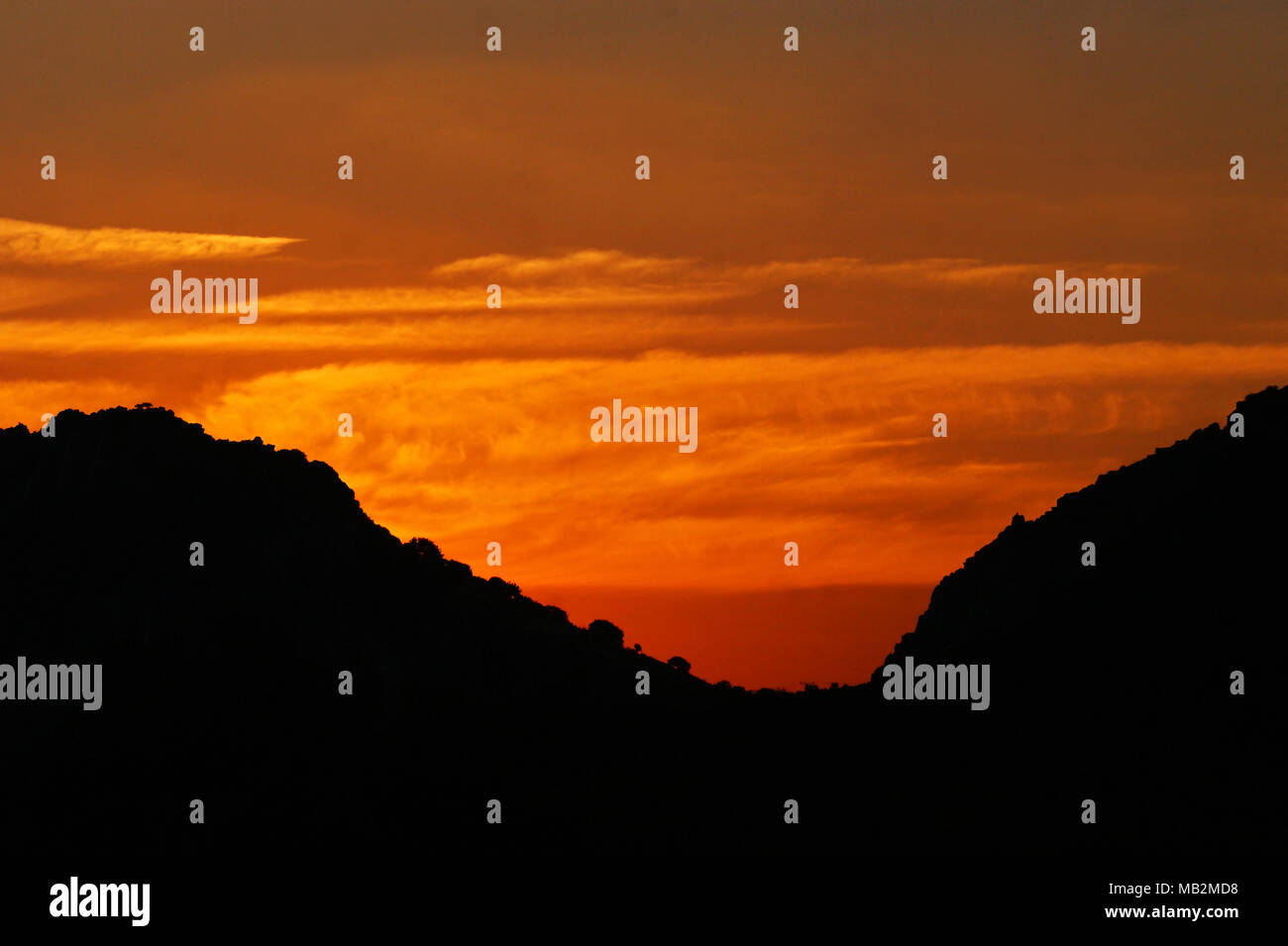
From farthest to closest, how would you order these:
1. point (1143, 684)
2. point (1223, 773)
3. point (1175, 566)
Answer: point (1175, 566) < point (1143, 684) < point (1223, 773)

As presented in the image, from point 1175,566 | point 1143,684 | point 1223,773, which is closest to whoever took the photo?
point 1223,773

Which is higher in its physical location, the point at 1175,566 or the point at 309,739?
the point at 1175,566

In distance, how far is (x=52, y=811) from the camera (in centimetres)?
18762

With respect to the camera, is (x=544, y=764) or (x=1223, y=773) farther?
(x=544, y=764)

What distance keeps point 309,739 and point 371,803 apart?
1070 cm

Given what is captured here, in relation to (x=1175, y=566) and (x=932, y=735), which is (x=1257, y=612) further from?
(x=932, y=735)

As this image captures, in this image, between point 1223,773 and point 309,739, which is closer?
point 1223,773

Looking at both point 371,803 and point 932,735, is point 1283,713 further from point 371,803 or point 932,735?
point 371,803
